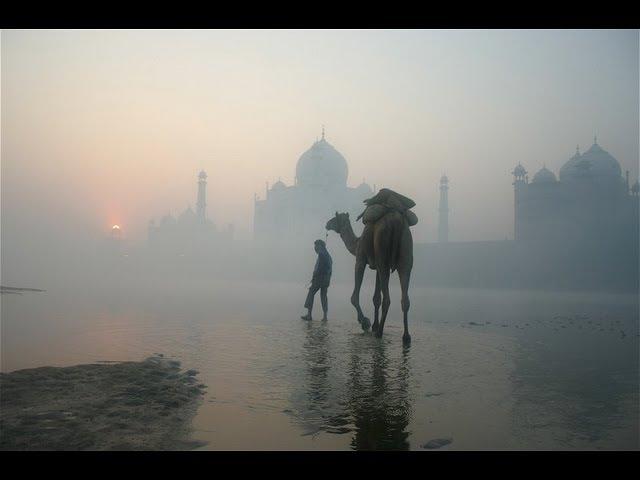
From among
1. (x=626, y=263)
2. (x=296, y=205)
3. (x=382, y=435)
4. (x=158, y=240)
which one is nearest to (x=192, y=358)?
(x=382, y=435)

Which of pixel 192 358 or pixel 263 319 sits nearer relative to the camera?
pixel 192 358

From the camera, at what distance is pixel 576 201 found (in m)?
37.8

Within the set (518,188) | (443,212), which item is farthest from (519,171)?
(443,212)

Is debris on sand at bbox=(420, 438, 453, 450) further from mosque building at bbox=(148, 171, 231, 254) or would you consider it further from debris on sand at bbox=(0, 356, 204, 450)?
mosque building at bbox=(148, 171, 231, 254)

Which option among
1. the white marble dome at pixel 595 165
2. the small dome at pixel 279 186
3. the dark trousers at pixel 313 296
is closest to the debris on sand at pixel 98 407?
the dark trousers at pixel 313 296

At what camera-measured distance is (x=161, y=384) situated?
3.59m

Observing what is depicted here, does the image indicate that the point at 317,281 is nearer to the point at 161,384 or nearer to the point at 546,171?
the point at 161,384

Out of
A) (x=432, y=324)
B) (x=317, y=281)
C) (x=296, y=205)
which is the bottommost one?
(x=432, y=324)

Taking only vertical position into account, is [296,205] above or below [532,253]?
above

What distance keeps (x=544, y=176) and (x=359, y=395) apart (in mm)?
43456

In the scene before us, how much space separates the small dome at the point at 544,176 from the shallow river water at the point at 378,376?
119ft

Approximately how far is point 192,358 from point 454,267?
29.9m

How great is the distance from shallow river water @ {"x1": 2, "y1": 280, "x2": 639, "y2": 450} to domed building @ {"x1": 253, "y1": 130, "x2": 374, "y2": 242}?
4497 centimetres
